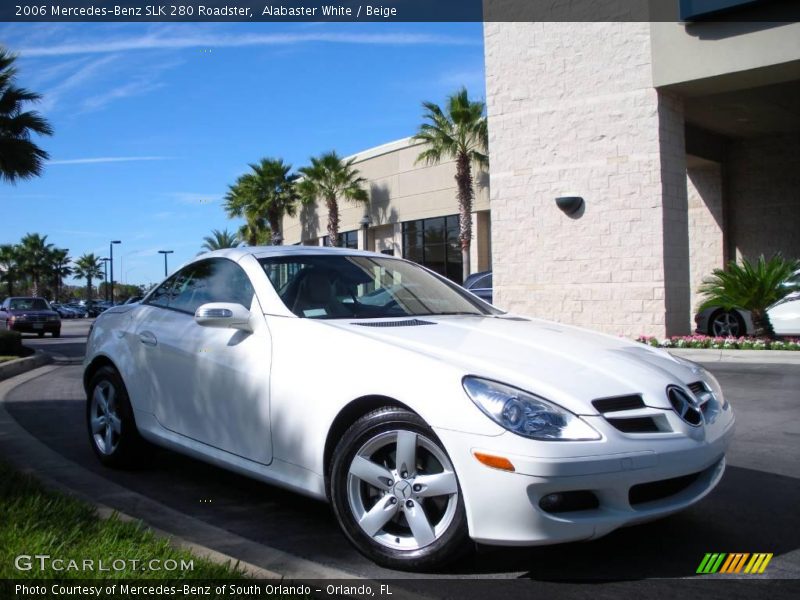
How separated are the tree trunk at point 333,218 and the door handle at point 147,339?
31336mm

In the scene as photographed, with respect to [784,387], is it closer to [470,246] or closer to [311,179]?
[470,246]

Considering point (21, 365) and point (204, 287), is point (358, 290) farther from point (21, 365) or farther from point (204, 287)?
point (21, 365)

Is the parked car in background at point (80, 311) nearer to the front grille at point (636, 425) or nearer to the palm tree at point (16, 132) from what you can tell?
the palm tree at point (16, 132)

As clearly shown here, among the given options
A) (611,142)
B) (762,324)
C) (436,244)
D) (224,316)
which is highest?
(611,142)

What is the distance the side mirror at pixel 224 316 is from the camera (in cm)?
399

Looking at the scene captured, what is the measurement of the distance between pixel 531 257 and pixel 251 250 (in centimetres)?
1218

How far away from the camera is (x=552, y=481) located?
284 cm

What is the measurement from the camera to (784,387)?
8.91m

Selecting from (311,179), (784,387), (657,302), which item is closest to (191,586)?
(784,387)

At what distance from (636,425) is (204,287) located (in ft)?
9.19

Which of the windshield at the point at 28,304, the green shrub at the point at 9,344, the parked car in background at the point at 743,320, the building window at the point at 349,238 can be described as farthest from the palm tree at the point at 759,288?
the building window at the point at 349,238

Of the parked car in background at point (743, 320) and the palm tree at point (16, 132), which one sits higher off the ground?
the palm tree at point (16, 132)

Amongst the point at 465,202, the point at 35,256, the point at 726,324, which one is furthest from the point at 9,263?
the point at 726,324

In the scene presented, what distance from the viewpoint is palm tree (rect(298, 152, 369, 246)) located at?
35438 millimetres
